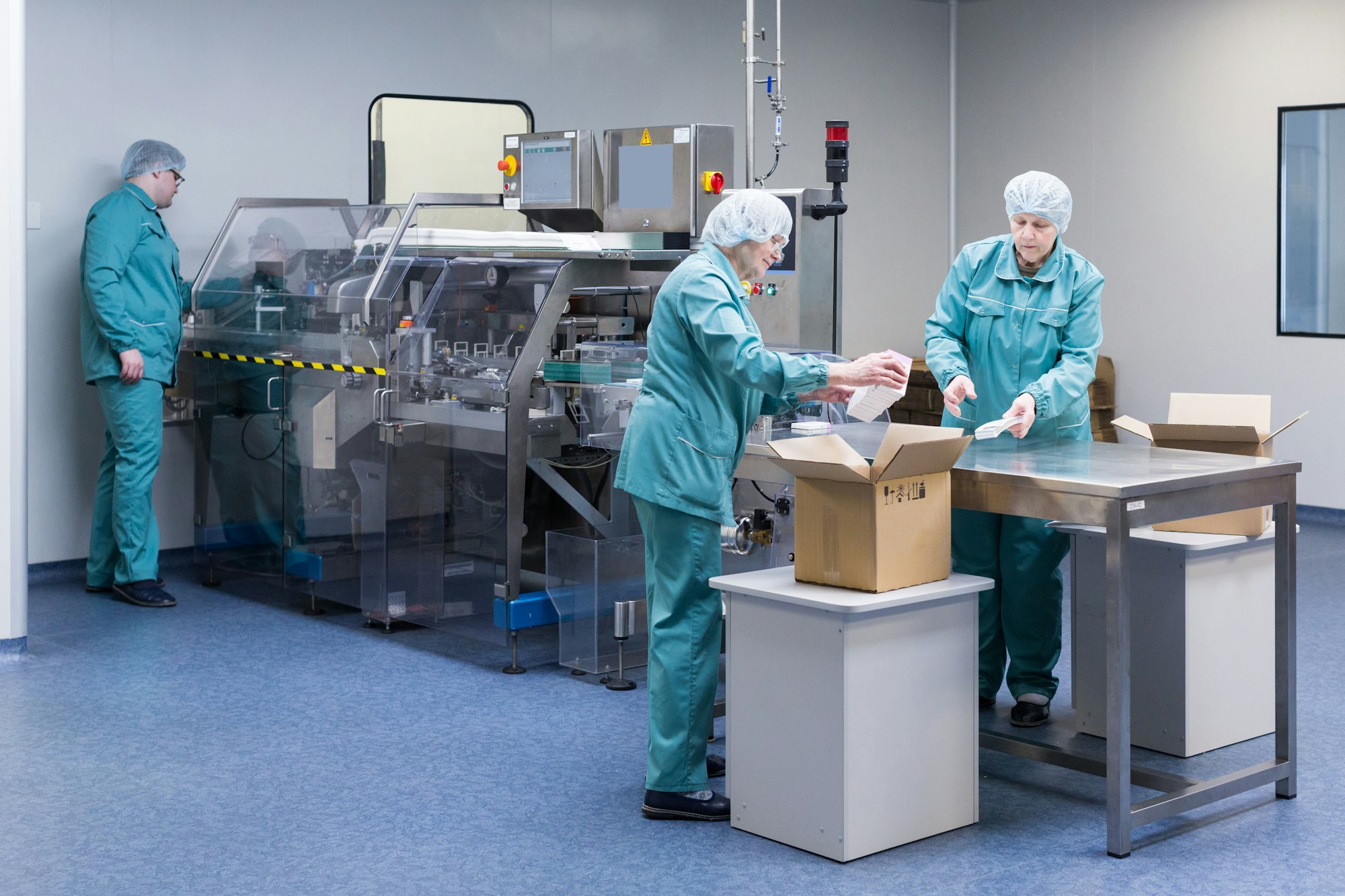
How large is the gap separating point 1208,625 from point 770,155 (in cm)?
475

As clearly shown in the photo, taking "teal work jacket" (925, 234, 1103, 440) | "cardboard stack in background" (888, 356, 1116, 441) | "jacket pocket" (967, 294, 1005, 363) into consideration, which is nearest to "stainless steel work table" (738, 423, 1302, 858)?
"teal work jacket" (925, 234, 1103, 440)

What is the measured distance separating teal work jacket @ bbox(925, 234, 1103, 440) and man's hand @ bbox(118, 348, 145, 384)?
295 cm

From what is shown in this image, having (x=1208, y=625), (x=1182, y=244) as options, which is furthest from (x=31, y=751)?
(x=1182, y=244)

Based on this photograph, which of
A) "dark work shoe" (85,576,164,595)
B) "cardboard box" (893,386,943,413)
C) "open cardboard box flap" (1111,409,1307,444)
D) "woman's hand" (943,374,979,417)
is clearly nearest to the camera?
"open cardboard box flap" (1111,409,1307,444)

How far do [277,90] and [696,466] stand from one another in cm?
376

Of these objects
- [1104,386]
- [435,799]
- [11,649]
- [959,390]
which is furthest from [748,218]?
[1104,386]

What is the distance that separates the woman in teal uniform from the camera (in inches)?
118

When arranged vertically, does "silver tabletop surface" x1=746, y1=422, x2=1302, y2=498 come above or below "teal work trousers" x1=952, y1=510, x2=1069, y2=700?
above

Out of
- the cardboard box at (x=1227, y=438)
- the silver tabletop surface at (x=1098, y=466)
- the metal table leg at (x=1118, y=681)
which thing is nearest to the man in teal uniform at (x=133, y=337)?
the silver tabletop surface at (x=1098, y=466)

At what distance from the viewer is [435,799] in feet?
10.7

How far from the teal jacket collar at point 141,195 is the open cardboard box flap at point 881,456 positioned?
3.29 m

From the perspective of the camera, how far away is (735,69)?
7527 millimetres

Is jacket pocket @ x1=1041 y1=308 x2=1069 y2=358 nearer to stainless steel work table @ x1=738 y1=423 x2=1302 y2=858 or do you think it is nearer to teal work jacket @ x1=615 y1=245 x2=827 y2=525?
stainless steel work table @ x1=738 y1=423 x2=1302 y2=858

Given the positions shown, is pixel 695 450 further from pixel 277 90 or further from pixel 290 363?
pixel 277 90
